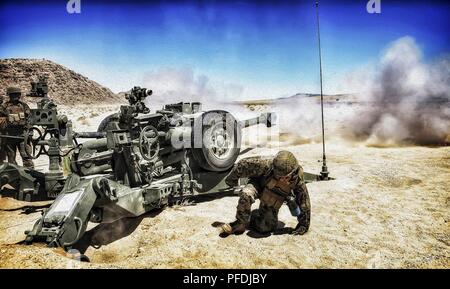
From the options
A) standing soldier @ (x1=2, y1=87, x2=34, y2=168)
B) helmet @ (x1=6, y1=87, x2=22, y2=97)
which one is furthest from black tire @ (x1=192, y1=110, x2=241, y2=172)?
helmet @ (x1=6, y1=87, x2=22, y2=97)

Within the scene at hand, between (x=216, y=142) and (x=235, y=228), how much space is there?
2.18 meters

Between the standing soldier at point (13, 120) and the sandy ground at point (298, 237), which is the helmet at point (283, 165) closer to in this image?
the sandy ground at point (298, 237)

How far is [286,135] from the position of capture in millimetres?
18453

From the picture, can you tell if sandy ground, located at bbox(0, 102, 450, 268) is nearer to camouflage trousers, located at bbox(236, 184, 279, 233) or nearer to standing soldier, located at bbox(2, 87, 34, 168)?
camouflage trousers, located at bbox(236, 184, 279, 233)

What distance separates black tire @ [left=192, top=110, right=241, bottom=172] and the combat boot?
5.69 ft

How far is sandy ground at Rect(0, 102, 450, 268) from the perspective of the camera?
13.9 ft

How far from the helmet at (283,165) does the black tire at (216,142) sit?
200cm

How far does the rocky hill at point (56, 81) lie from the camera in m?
69.9

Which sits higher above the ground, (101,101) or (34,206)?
(101,101)

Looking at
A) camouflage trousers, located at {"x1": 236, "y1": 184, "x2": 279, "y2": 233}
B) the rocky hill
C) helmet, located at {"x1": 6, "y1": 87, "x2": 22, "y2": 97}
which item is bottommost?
camouflage trousers, located at {"x1": 236, "y1": 184, "x2": 279, "y2": 233}

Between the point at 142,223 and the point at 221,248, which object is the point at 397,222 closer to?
the point at 221,248
